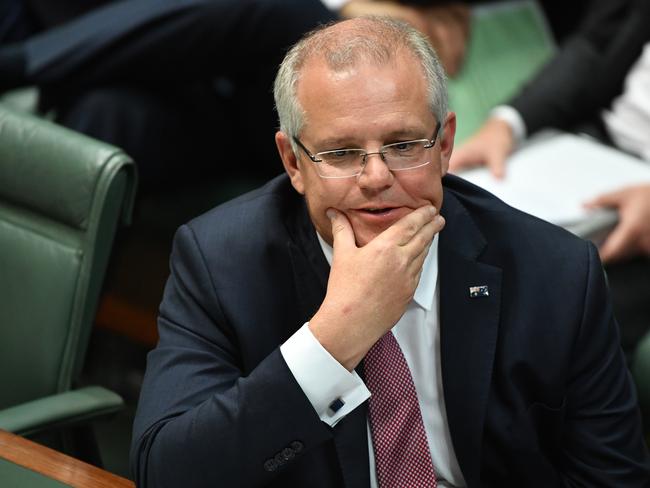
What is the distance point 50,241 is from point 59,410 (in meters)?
0.31

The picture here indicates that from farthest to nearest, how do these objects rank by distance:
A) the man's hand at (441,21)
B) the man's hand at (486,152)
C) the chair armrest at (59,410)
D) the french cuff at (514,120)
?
the man's hand at (441,21)
the french cuff at (514,120)
the man's hand at (486,152)
the chair armrest at (59,410)

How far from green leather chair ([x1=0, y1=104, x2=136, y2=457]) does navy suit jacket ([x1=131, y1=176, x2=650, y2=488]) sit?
272 millimetres

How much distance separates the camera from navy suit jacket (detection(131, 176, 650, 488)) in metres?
1.53

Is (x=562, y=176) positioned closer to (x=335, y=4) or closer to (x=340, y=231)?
(x=335, y=4)

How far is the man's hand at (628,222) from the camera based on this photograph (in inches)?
95.3

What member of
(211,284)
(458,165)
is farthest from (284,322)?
(458,165)

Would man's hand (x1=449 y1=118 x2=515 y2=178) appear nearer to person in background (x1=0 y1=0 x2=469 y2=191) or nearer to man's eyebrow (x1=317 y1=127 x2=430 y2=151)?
person in background (x1=0 y1=0 x2=469 y2=191)

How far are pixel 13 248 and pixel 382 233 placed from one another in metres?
0.75

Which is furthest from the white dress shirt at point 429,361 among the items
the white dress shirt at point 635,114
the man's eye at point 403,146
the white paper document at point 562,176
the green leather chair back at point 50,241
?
the white dress shirt at point 635,114

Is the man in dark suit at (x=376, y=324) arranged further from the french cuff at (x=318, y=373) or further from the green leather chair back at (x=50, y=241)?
the green leather chair back at (x=50, y=241)

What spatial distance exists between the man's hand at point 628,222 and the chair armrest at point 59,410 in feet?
3.85

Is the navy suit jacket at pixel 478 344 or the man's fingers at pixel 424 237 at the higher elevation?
the man's fingers at pixel 424 237

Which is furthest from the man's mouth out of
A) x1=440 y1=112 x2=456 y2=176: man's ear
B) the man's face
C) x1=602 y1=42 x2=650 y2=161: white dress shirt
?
x1=602 y1=42 x2=650 y2=161: white dress shirt

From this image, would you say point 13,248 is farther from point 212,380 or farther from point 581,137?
point 581,137
